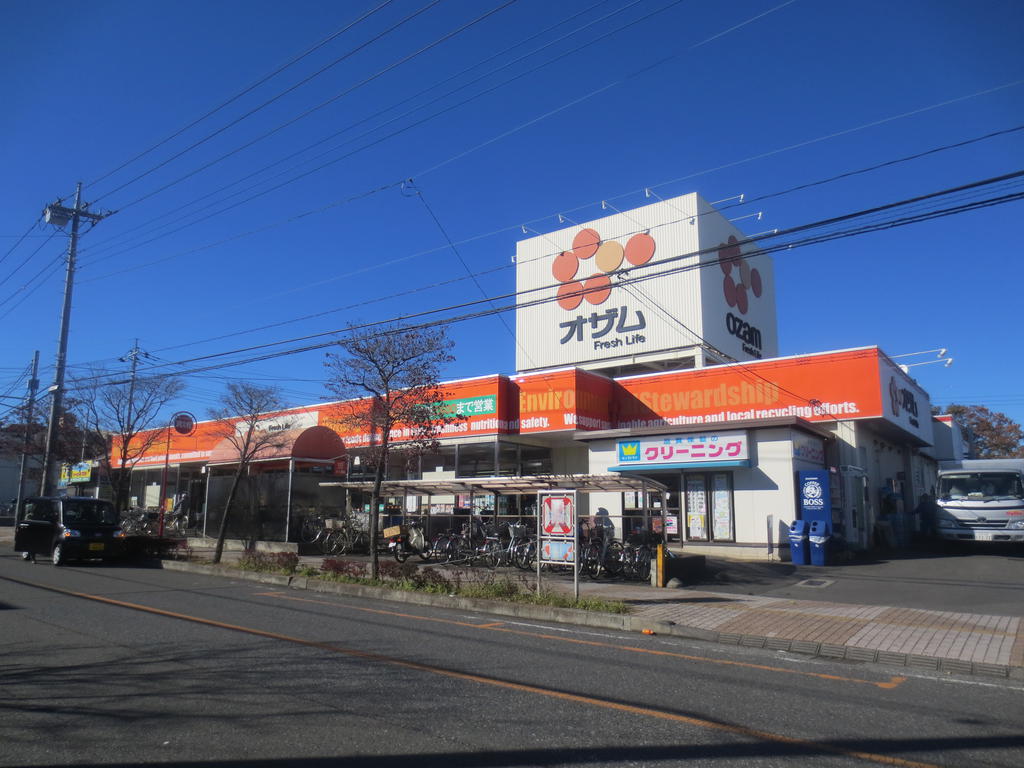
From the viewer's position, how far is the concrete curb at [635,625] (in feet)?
25.8

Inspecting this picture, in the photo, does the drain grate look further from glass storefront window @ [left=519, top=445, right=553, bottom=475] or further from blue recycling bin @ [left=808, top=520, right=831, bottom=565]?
glass storefront window @ [left=519, top=445, right=553, bottom=475]

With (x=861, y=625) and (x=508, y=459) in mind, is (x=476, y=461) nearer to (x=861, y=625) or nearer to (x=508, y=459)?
(x=508, y=459)

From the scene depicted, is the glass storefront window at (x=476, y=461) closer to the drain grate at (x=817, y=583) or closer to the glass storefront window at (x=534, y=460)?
the glass storefront window at (x=534, y=460)

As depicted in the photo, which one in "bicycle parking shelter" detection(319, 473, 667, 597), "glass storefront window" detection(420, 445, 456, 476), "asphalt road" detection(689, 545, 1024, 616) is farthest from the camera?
"glass storefront window" detection(420, 445, 456, 476)

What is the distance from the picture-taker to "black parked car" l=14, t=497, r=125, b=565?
1895 cm

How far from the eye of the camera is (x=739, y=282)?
37.4 meters

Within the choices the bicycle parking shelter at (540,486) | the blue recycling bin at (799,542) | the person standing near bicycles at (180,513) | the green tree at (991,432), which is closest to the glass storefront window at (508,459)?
the bicycle parking shelter at (540,486)

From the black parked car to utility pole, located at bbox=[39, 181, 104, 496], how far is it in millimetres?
5083

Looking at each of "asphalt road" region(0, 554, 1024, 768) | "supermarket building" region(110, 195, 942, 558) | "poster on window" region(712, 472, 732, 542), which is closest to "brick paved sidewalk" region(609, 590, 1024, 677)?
"asphalt road" region(0, 554, 1024, 768)

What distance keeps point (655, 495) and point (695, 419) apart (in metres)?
3.82

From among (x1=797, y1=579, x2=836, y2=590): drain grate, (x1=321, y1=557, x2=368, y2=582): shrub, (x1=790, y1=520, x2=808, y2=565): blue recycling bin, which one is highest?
(x1=790, y1=520, x2=808, y2=565): blue recycling bin

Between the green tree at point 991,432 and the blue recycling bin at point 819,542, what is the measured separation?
4497 cm

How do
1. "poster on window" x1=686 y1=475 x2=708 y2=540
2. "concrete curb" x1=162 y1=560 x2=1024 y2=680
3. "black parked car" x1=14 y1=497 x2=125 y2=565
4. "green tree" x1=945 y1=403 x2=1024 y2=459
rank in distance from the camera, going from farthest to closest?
"green tree" x1=945 y1=403 x2=1024 y2=459 < "poster on window" x1=686 y1=475 x2=708 y2=540 < "black parked car" x1=14 y1=497 x2=125 y2=565 < "concrete curb" x1=162 y1=560 x2=1024 y2=680

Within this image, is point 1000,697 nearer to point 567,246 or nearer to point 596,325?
point 596,325
